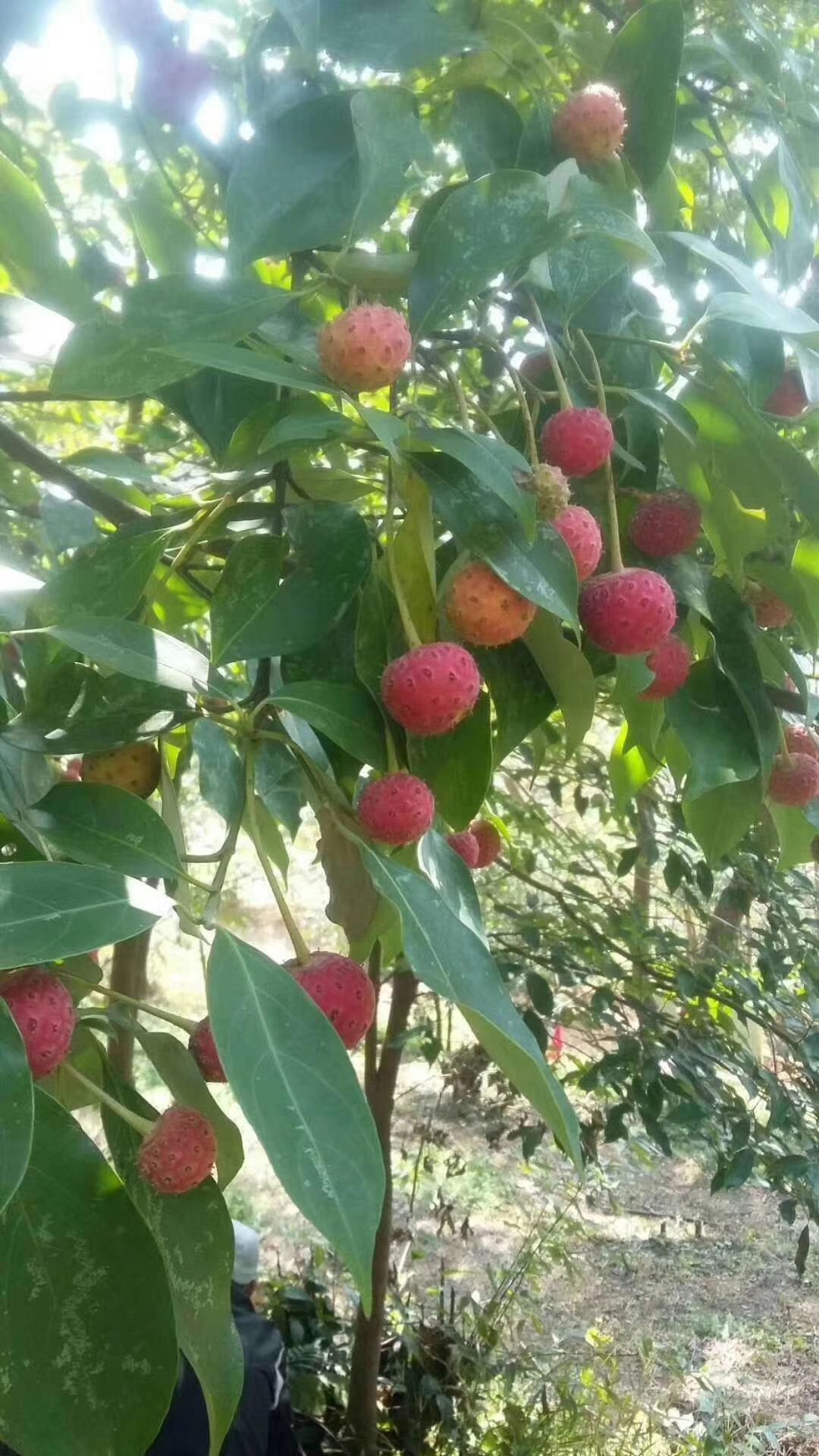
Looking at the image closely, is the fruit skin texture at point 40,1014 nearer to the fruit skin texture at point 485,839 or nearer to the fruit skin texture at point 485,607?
the fruit skin texture at point 485,607

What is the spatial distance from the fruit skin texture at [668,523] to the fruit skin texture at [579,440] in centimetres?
7

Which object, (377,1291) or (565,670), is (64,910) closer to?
(565,670)

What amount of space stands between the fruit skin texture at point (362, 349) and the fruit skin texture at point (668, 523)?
183mm

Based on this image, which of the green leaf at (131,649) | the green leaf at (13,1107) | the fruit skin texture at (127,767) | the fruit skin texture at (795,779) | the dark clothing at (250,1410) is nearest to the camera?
the green leaf at (13,1107)

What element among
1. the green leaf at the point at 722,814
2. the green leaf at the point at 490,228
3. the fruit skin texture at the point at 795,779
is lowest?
the green leaf at the point at 722,814

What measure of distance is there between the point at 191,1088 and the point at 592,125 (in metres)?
0.49

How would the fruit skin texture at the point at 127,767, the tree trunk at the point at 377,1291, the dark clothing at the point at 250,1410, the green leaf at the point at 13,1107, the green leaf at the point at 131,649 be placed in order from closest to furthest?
1. the green leaf at the point at 13,1107
2. the green leaf at the point at 131,649
3. the fruit skin texture at the point at 127,767
4. the dark clothing at the point at 250,1410
5. the tree trunk at the point at 377,1291

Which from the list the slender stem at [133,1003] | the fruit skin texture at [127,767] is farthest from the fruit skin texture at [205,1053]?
the fruit skin texture at [127,767]

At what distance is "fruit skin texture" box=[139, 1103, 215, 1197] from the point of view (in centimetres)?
39

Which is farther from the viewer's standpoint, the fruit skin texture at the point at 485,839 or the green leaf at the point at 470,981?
the fruit skin texture at the point at 485,839

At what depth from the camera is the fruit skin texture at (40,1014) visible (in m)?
0.36

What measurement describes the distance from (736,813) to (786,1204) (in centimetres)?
95

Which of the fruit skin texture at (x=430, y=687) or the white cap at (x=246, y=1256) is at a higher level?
the fruit skin texture at (x=430, y=687)

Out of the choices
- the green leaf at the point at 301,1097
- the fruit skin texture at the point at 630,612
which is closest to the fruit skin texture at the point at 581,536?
the fruit skin texture at the point at 630,612
